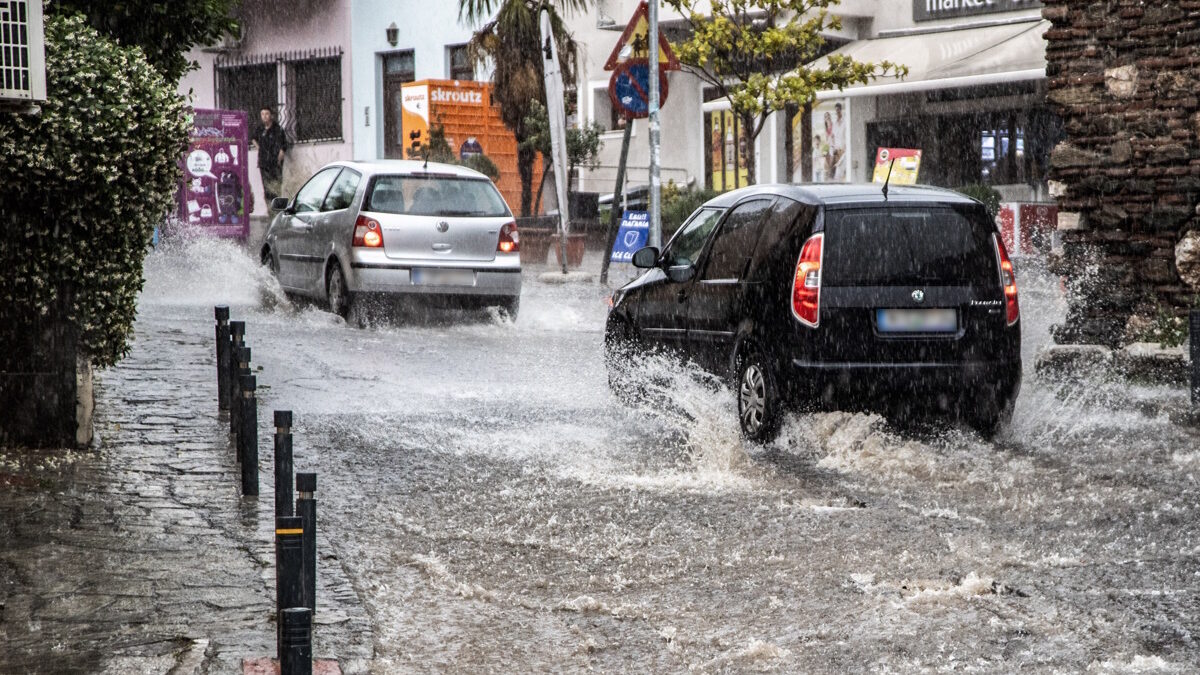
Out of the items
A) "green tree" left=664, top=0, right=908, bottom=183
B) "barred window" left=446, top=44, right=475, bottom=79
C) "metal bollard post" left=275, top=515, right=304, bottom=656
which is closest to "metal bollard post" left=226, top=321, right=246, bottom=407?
"metal bollard post" left=275, top=515, right=304, bottom=656

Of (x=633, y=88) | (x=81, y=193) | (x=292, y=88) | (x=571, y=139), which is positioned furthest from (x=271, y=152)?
(x=81, y=193)

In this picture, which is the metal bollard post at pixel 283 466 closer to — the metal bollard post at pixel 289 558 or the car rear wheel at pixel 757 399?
the metal bollard post at pixel 289 558

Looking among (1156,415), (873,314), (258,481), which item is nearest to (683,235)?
(873,314)

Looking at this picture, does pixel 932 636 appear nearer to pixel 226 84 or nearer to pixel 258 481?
pixel 258 481

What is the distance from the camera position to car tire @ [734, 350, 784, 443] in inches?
379

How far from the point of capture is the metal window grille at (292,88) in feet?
128

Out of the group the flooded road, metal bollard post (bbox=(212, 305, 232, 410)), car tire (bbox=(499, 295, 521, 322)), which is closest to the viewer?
the flooded road

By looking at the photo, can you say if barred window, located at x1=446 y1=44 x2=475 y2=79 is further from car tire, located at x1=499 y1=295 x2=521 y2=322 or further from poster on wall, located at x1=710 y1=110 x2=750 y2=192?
car tire, located at x1=499 y1=295 x2=521 y2=322

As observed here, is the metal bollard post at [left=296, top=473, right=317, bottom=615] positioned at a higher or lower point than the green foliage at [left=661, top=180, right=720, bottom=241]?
lower

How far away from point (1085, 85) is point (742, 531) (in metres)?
7.73

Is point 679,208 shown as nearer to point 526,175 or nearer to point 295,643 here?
point 526,175

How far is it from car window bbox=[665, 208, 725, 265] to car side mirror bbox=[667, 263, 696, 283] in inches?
3.4

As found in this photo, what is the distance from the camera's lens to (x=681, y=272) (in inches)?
428

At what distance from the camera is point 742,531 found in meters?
7.47
